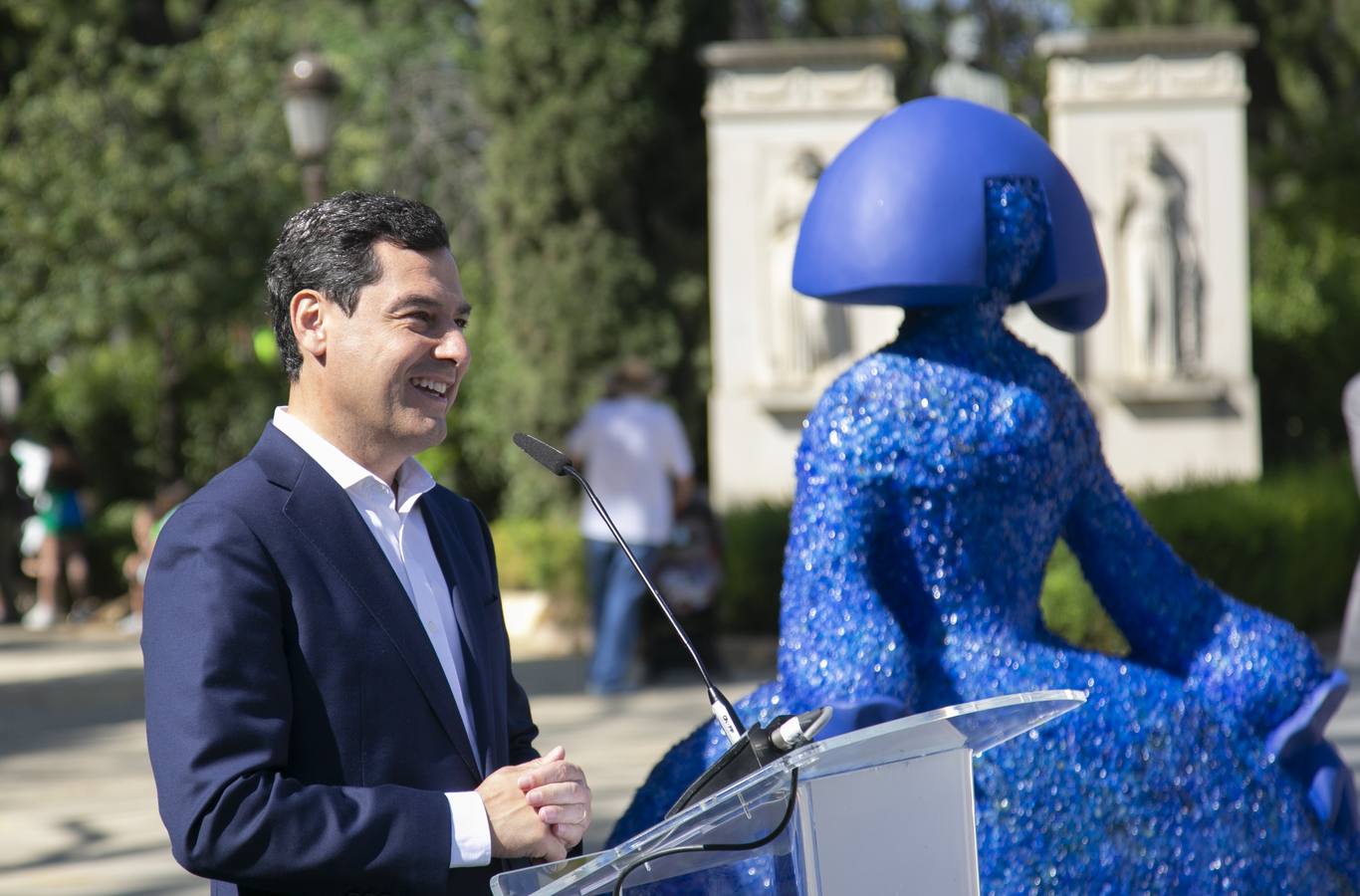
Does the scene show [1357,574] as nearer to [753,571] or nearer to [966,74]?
[753,571]

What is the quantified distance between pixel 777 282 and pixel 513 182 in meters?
3.20

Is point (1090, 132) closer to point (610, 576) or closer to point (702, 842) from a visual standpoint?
point (610, 576)

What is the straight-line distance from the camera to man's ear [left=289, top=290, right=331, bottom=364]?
1.99 m

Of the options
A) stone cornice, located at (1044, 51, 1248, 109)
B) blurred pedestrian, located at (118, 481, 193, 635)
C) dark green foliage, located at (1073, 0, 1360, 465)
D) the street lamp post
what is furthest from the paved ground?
dark green foliage, located at (1073, 0, 1360, 465)

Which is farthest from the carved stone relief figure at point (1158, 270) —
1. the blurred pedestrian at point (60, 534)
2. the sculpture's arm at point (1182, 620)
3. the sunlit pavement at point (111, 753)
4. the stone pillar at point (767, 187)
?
the sculpture's arm at point (1182, 620)

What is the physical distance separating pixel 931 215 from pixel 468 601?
3.79 feet

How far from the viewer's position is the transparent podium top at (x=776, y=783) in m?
1.67

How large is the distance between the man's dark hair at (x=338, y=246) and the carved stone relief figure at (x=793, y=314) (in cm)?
902

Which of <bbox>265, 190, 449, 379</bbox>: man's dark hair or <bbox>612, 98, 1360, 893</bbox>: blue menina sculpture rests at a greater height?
<bbox>265, 190, 449, 379</bbox>: man's dark hair

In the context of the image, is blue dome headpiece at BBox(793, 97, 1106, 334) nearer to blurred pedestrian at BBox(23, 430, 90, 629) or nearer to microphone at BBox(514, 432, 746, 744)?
microphone at BBox(514, 432, 746, 744)

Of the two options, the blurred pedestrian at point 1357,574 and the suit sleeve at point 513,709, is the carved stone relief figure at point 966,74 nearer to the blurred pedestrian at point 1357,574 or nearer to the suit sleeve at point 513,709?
the blurred pedestrian at point 1357,574

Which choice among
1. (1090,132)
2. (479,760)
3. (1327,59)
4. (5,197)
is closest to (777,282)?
(1090,132)

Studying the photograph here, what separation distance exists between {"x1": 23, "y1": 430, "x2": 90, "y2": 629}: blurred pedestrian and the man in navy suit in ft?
39.0

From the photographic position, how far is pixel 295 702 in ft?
6.14
